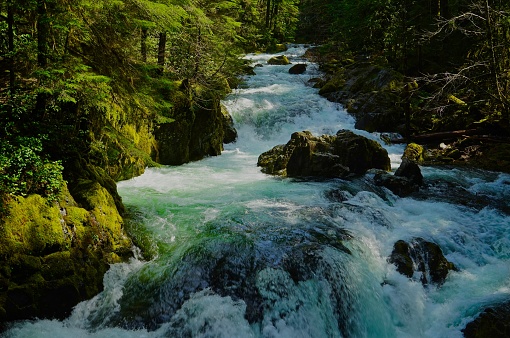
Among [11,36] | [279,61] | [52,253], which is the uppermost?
[279,61]

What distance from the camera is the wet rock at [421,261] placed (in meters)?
7.36

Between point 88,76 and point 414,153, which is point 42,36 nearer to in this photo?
point 88,76

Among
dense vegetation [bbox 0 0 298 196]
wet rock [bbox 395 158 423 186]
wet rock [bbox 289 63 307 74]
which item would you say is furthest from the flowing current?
wet rock [bbox 289 63 307 74]

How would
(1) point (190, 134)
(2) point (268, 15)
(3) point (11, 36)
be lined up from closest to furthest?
(3) point (11, 36) < (1) point (190, 134) < (2) point (268, 15)

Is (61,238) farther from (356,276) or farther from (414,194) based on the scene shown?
(414,194)

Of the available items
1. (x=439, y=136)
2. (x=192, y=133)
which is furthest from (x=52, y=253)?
(x=439, y=136)

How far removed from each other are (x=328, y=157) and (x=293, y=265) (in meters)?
6.60

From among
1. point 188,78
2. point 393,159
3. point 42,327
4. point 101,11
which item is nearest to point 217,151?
point 188,78

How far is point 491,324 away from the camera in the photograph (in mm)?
5980

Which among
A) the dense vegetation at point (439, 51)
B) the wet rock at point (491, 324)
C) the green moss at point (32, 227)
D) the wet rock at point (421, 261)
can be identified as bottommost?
the wet rock at point (491, 324)

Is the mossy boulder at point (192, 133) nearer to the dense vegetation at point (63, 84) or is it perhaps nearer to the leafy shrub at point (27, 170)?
the dense vegetation at point (63, 84)

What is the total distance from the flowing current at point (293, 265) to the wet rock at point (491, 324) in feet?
0.49

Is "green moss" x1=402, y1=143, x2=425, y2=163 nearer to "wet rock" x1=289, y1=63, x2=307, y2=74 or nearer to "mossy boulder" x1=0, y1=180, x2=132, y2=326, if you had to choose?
"mossy boulder" x1=0, y1=180, x2=132, y2=326

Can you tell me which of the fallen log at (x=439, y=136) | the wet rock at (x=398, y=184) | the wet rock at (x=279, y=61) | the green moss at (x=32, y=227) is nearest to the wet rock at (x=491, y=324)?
the wet rock at (x=398, y=184)
